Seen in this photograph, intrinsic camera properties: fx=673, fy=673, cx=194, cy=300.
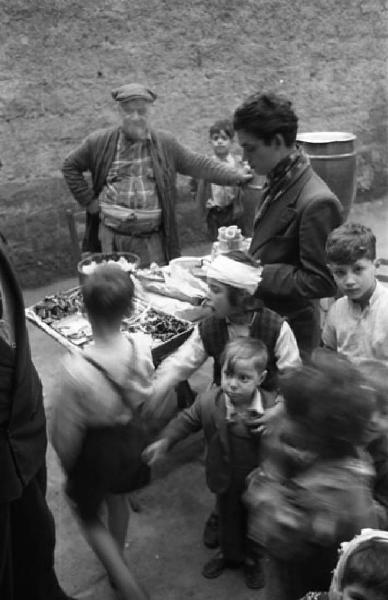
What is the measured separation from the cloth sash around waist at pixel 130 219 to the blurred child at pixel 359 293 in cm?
188

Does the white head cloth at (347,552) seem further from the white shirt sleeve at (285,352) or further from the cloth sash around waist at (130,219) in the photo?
the cloth sash around waist at (130,219)

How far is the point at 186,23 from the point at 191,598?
18.6 feet

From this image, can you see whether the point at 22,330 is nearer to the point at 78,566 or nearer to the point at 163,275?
the point at 78,566

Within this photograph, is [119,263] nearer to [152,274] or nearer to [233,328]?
[152,274]

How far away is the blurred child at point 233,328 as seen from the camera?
2.72m

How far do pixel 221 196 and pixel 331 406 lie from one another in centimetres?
342

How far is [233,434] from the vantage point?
2715mm

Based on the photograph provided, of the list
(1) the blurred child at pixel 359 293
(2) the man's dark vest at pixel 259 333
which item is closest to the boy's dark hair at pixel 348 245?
(1) the blurred child at pixel 359 293

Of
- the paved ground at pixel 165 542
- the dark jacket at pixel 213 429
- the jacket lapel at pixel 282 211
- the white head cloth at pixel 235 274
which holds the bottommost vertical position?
the paved ground at pixel 165 542

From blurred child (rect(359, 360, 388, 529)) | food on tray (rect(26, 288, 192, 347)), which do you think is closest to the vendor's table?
food on tray (rect(26, 288, 192, 347))

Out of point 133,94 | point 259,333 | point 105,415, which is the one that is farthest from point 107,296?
point 133,94

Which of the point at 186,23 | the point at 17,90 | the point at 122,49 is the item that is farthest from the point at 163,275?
the point at 186,23

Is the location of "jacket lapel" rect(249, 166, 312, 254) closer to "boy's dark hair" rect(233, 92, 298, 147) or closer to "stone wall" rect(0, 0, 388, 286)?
"boy's dark hair" rect(233, 92, 298, 147)

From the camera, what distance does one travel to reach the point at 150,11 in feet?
21.5
